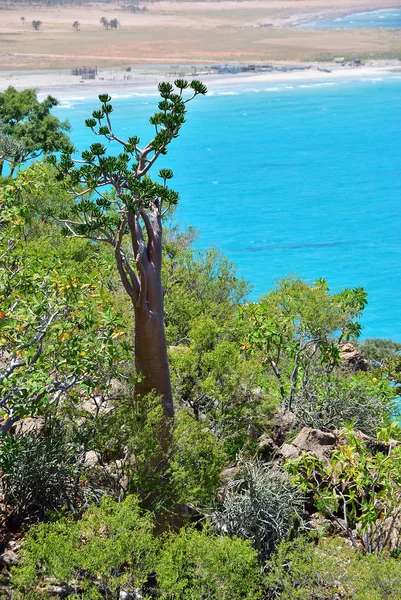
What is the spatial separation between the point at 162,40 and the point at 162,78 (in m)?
47.0

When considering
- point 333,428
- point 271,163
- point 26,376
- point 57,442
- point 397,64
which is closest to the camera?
point 26,376

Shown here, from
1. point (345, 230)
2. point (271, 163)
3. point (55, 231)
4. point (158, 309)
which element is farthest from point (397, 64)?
point (158, 309)

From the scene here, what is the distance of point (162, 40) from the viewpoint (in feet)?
501

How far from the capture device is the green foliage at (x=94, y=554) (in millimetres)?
9188

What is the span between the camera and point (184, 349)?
15.4m

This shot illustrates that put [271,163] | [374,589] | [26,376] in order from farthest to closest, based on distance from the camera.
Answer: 1. [271,163]
2. [26,376]
3. [374,589]

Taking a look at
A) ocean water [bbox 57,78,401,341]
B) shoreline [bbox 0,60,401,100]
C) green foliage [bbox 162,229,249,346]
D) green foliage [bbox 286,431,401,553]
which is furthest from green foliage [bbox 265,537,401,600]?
shoreline [bbox 0,60,401,100]

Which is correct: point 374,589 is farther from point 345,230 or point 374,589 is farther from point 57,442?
point 345,230

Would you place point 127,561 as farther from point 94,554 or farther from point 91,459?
point 91,459

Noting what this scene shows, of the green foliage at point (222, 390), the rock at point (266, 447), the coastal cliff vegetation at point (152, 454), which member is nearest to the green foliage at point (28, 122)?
the coastal cliff vegetation at point (152, 454)

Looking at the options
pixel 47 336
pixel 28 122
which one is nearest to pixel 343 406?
pixel 47 336

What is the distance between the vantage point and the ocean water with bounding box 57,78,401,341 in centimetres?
5031

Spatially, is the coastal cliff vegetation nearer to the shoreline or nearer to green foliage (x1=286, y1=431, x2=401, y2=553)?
green foliage (x1=286, y1=431, x2=401, y2=553)

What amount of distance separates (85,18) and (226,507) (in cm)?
18578
